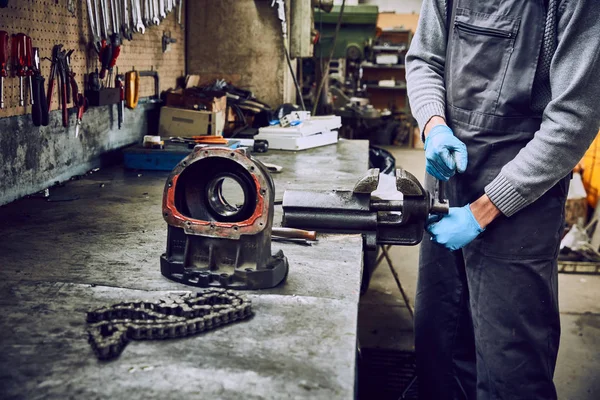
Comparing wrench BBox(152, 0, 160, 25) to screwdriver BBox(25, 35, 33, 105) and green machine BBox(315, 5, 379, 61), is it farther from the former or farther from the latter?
green machine BBox(315, 5, 379, 61)

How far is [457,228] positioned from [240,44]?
2967 mm

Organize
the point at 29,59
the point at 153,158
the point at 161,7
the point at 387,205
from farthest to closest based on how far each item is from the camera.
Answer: the point at 161,7
the point at 153,158
the point at 29,59
the point at 387,205

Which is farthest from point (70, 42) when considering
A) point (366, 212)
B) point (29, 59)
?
point (366, 212)

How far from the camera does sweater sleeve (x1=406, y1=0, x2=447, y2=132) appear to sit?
1724mm

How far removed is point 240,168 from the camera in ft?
4.51

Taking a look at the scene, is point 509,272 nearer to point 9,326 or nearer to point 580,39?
point 580,39

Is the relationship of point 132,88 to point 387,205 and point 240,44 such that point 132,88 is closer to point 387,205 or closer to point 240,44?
point 240,44

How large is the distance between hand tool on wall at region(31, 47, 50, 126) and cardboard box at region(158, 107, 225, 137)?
1058 millimetres

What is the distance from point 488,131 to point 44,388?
46.7 inches

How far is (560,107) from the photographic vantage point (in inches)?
56.2

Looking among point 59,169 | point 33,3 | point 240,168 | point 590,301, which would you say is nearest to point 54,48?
point 33,3

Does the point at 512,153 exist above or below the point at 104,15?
below

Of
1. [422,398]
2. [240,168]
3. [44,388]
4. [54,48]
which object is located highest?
[54,48]

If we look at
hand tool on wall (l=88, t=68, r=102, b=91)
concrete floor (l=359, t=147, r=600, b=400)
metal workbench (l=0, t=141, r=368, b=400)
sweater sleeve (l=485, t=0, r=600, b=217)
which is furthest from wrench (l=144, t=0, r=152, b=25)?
sweater sleeve (l=485, t=0, r=600, b=217)
